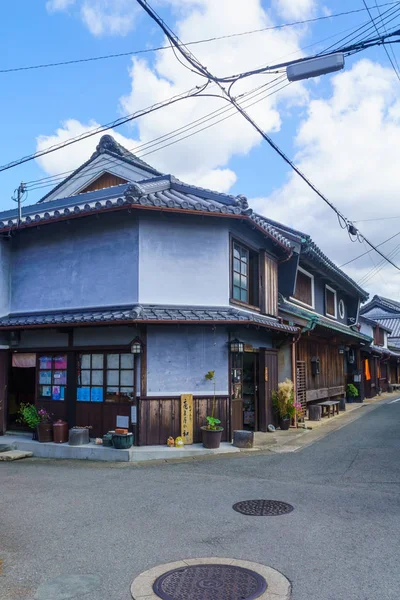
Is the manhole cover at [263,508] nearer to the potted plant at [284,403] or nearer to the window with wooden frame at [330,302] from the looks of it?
the potted plant at [284,403]

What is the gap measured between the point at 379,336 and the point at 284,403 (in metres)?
25.0

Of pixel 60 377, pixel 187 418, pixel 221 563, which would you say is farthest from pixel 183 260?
pixel 221 563

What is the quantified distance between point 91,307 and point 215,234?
3735mm

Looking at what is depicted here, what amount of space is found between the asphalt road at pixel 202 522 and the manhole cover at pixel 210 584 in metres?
0.33

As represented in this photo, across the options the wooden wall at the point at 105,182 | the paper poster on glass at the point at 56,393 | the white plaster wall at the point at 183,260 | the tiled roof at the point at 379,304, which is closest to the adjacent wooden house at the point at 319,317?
the white plaster wall at the point at 183,260

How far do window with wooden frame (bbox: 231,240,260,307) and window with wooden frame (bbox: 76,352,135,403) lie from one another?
3.42m

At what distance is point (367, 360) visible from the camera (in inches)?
1230

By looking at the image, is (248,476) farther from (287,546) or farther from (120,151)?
(120,151)

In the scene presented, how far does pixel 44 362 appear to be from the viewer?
1358cm

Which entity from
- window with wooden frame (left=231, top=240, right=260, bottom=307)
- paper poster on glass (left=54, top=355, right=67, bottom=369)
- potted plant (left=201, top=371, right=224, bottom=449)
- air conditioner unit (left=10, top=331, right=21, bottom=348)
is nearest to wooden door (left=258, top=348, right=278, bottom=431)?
window with wooden frame (left=231, top=240, right=260, bottom=307)

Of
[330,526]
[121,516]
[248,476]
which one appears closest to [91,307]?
[248,476]

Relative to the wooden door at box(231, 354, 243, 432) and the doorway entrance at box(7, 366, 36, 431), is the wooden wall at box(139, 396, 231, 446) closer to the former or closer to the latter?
the wooden door at box(231, 354, 243, 432)

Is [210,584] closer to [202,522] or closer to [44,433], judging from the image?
[202,522]

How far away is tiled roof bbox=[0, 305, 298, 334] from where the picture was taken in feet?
37.2
